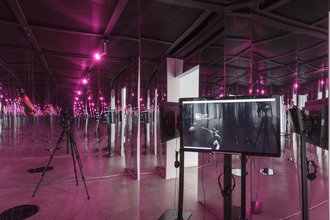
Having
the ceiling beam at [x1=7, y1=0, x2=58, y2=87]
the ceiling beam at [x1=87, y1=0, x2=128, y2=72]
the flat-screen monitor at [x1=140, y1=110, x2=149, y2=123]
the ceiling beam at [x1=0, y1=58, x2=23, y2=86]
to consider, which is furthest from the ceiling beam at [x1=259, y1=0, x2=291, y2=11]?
the ceiling beam at [x1=0, y1=58, x2=23, y2=86]

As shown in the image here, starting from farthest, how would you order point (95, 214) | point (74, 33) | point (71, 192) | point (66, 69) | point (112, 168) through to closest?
1. point (66, 69)
2. point (112, 168)
3. point (74, 33)
4. point (71, 192)
5. point (95, 214)

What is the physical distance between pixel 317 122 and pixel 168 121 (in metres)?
1.10

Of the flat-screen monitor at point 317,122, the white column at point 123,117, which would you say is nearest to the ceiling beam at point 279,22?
the flat-screen monitor at point 317,122

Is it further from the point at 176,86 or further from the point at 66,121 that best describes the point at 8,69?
the point at 176,86

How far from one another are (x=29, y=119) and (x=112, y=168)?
2.29 meters

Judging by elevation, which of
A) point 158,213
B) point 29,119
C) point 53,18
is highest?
point 53,18

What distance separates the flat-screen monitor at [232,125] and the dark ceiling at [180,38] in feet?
3.40

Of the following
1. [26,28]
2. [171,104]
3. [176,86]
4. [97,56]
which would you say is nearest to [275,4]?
[176,86]

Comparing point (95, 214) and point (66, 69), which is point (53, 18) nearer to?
point (66, 69)

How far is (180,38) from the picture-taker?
3.21m

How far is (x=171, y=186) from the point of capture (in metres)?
3.24

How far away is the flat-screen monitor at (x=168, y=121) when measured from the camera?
180cm

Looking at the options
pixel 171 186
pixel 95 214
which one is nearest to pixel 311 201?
pixel 171 186

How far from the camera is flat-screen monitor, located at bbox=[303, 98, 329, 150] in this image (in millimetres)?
1387
